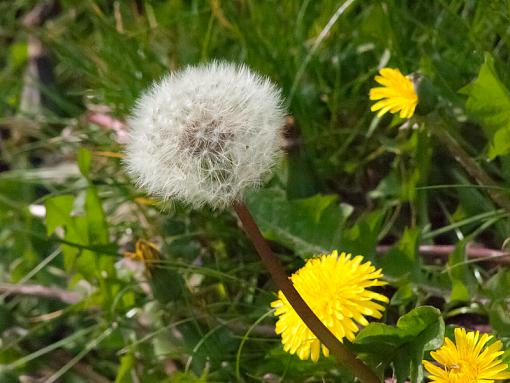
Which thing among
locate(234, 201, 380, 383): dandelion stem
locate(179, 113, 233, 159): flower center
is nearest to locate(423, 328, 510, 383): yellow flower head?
locate(234, 201, 380, 383): dandelion stem

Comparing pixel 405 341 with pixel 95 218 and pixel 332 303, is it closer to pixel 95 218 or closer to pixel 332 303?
pixel 332 303

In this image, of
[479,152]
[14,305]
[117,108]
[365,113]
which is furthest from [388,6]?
[14,305]

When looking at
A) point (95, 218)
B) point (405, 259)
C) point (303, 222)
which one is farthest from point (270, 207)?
point (95, 218)

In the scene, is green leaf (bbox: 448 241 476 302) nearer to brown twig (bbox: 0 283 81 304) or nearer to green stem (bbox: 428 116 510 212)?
green stem (bbox: 428 116 510 212)

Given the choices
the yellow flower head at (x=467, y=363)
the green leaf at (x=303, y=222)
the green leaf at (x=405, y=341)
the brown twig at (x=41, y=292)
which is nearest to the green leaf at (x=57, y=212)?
the brown twig at (x=41, y=292)

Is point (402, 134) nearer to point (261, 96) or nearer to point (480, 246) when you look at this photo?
point (480, 246)
